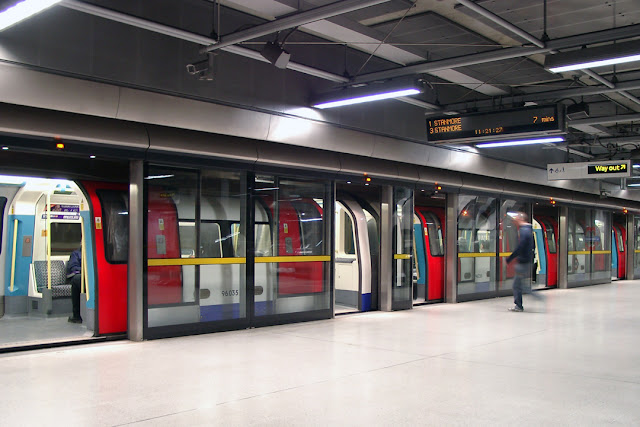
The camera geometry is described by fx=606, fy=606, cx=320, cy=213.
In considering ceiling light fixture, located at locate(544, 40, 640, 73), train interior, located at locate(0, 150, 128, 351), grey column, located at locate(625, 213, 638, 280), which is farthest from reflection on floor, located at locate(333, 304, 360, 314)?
grey column, located at locate(625, 213, 638, 280)

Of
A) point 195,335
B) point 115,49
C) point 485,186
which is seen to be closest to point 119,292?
point 195,335

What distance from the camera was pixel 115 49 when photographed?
6.70 m

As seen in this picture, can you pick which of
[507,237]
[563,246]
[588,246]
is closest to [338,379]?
[507,237]

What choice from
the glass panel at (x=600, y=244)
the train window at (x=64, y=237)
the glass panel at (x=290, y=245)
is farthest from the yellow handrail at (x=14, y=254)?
the glass panel at (x=600, y=244)

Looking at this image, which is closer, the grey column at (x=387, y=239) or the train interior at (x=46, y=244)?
the train interior at (x=46, y=244)

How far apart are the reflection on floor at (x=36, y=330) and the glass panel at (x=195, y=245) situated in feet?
3.89

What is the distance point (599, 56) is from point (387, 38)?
2.66 metres

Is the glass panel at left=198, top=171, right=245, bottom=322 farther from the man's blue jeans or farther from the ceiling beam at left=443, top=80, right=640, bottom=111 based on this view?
the man's blue jeans

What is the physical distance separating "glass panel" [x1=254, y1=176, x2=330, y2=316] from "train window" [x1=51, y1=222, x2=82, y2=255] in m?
4.71

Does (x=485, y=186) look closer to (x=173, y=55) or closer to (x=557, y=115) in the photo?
(x=557, y=115)

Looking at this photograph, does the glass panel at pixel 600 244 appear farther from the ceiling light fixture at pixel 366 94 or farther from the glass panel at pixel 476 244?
the ceiling light fixture at pixel 366 94

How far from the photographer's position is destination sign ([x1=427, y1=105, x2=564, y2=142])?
8297 mm

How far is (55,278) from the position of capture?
1059 cm

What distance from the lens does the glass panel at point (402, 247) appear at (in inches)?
450
